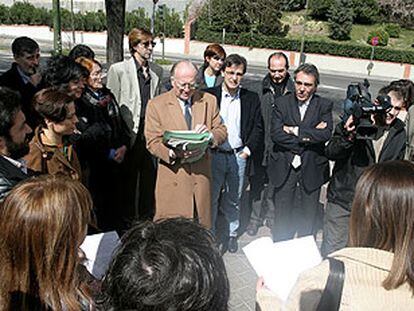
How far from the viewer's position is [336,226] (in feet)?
13.5

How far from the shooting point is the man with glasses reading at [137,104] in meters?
5.09

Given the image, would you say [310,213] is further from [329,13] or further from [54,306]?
[329,13]

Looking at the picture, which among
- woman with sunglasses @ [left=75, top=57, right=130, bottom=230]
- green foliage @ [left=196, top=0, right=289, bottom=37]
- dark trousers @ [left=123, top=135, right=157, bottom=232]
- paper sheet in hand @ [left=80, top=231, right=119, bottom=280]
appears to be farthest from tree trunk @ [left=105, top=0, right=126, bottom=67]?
green foliage @ [left=196, top=0, right=289, bottom=37]

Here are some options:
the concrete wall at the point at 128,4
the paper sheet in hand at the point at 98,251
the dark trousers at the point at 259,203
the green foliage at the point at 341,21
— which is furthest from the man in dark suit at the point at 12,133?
the concrete wall at the point at 128,4

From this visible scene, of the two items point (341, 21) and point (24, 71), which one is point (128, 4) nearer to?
point (341, 21)

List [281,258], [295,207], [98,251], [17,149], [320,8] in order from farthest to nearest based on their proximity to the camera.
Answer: [320,8] < [295,207] < [17,149] < [98,251] < [281,258]

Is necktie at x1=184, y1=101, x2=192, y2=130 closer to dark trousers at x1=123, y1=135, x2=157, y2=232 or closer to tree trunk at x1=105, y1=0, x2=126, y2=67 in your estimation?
dark trousers at x1=123, y1=135, x2=157, y2=232

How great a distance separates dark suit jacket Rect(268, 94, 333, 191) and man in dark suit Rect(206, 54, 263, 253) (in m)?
0.28

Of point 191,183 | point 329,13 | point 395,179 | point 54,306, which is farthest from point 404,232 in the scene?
point 329,13

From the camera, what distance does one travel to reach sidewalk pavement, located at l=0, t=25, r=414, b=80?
3350cm

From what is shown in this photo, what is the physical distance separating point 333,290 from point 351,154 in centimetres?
234

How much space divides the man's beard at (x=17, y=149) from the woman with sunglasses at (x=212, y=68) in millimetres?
2709

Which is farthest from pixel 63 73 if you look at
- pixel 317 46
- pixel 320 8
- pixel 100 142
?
pixel 320 8

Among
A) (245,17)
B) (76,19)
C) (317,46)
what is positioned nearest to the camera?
(317,46)
